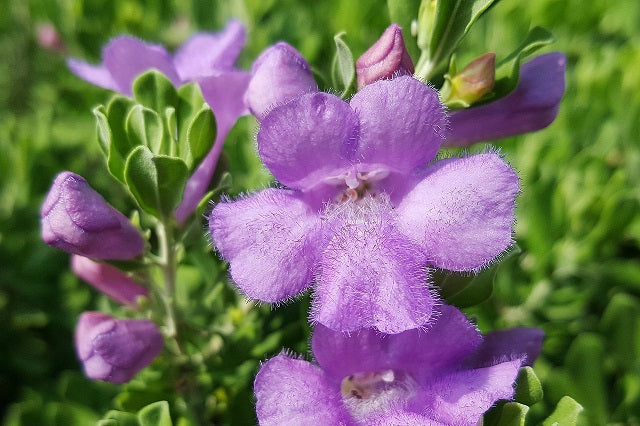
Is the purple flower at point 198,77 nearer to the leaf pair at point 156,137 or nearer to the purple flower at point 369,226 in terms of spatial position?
the leaf pair at point 156,137

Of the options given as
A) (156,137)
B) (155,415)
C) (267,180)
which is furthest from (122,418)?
(267,180)

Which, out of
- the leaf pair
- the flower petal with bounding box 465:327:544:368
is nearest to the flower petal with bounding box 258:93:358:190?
the leaf pair

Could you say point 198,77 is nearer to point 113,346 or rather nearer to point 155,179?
point 155,179

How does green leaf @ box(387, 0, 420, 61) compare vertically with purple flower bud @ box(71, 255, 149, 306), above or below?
above

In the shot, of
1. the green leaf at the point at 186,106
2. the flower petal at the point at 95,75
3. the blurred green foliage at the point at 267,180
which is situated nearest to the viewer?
→ the green leaf at the point at 186,106

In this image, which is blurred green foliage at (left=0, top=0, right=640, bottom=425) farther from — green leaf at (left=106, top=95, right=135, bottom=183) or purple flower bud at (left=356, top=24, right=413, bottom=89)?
purple flower bud at (left=356, top=24, right=413, bottom=89)

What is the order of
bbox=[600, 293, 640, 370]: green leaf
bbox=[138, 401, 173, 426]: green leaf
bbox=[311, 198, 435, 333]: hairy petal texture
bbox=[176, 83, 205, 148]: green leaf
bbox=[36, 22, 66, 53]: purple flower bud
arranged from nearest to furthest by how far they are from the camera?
1. bbox=[311, 198, 435, 333]: hairy petal texture
2. bbox=[138, 401, 173, 426]: green leaf
3. bbox=[176, 83, 205, 148]: green leaf
4. bbox=[600, 293, 640, 370]: green leaf
5. bbox=[36, 22, 66, 53]: purple flower bud

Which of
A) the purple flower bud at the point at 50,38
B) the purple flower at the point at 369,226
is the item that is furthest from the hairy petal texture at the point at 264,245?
the purple flower bud at the point at 50,38
